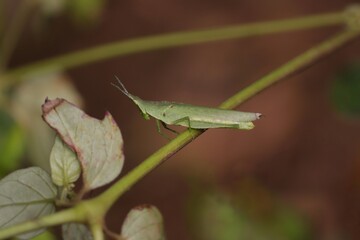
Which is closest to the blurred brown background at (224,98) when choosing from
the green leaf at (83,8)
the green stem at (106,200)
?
the green leaf at (83,8)

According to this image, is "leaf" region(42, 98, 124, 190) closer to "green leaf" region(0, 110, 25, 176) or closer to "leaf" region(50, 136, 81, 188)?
"leaf" region(50, 136, 81, 188)

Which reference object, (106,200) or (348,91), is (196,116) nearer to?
(106,200)

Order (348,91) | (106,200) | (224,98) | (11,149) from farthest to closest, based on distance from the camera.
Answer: (224,98) < (348,91) < (11,149) < (106,200)

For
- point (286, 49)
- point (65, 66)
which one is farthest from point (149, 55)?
point (65, 66)

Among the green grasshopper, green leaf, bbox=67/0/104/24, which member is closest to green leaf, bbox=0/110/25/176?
the green grasshopper

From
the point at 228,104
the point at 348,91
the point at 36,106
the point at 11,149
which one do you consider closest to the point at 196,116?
the point at 228,104

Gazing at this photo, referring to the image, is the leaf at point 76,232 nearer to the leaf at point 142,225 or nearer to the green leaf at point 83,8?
the leaf at point 142,225
